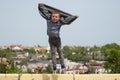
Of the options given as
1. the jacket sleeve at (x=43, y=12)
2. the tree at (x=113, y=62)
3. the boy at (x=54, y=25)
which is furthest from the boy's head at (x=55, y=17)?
the tree at (x=113, y=62)

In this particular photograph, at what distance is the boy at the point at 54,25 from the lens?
1001cm

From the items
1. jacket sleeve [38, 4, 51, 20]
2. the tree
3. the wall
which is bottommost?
the wall

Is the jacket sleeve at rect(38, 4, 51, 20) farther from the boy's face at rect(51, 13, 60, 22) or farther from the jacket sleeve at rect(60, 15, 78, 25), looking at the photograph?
the jacket sleeve at rect(60, 15, 78, 25)

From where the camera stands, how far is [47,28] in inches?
396

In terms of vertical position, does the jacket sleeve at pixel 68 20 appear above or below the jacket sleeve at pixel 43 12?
below

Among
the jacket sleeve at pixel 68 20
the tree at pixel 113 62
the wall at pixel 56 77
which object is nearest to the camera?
the wall at pixel 56 77

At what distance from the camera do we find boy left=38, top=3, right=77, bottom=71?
394 inches

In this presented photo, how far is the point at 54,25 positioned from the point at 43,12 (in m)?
0.45

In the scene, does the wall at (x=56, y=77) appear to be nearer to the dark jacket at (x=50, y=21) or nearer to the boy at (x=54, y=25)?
the boy at (x=54, y=25)

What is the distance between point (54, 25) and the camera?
10055 mm

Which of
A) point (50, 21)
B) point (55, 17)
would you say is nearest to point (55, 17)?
point (55, 17)

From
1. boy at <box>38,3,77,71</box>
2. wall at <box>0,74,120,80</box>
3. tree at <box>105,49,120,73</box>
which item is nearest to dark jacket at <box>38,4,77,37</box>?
boy at <box>38,3,77,71</box>

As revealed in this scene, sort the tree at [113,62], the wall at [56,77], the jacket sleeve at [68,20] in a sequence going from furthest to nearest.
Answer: the tree at [113,62], the jacket sleeve at [68,20], the wall at [56,77]

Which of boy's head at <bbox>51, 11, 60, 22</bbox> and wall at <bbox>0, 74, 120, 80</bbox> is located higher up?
boy's head at <bbox>51, 11, 60, 22</bbox>
